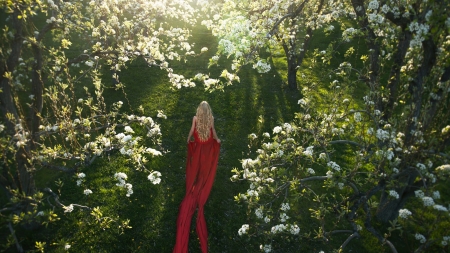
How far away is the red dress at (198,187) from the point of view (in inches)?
341

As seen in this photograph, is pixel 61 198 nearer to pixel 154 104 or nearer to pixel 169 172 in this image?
pixel 169 172

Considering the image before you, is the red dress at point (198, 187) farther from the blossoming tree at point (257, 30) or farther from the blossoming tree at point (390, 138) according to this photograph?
the blossoming tree at point (257, 30)

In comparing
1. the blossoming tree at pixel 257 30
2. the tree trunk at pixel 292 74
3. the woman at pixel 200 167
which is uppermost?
the tree trunk at pixel 292 74

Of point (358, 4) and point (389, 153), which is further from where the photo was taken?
point (358, 4)

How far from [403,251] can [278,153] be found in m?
4.73

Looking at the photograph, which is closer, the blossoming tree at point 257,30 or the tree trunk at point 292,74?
the blossoming tree at point 257,30

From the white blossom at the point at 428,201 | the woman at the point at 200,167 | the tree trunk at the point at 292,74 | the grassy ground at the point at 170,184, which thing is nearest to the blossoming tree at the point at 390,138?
the white blossom at the point at 428,201

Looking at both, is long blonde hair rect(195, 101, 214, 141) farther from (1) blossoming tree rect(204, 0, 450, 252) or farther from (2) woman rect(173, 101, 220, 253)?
(1) blossoming tree rect(204, 0, 450, 252)

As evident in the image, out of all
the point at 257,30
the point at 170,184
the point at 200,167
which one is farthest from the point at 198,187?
the point at 257,30

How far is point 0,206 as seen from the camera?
10.1 m

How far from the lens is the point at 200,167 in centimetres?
972

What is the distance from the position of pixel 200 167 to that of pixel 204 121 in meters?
1.27

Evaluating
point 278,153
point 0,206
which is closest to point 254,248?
point 278,153

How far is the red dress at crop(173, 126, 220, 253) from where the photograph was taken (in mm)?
8656
